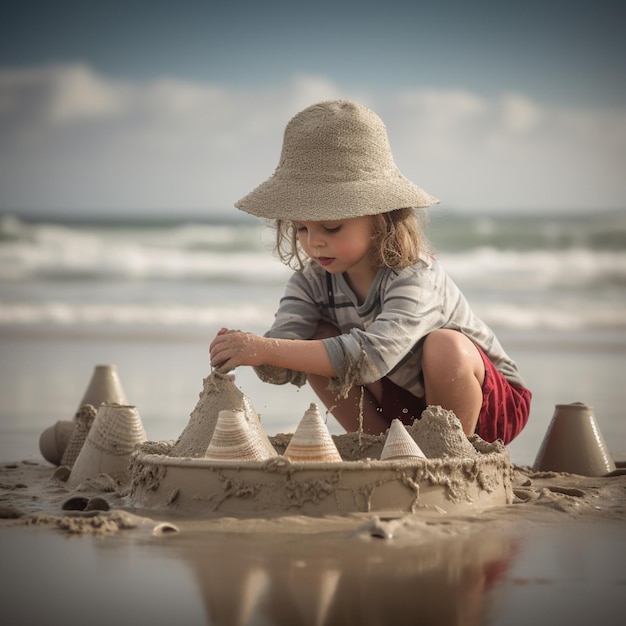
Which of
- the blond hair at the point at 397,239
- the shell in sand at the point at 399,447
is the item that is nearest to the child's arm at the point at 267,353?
the shell in sand at the point at 399,447

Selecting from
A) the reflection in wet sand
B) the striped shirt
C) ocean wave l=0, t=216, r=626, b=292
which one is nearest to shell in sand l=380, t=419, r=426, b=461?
the striped shirt

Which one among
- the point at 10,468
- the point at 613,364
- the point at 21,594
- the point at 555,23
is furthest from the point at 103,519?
the point at 555,23

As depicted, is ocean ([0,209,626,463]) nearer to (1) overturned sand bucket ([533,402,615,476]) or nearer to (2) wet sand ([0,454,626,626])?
(1) overturned sand bucket ([533,402,615,476])

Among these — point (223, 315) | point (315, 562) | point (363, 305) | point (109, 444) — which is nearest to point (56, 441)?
point (109, 444)

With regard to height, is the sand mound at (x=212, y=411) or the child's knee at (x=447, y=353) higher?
the child's knee at (x=447, y=353)

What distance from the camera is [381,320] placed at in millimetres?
3213

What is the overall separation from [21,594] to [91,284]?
40.5 feet

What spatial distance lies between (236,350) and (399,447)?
57 centimetres

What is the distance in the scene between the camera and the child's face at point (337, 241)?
3371mm

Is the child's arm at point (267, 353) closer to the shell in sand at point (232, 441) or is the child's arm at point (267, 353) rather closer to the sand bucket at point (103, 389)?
the shell in sand at point (232, 441)

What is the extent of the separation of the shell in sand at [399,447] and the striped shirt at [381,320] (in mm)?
304

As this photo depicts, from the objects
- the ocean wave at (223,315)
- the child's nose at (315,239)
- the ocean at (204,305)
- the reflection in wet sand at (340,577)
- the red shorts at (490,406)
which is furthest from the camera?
the ocean wave at (223,315)

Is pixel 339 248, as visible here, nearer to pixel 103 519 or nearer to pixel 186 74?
pixel 103 519

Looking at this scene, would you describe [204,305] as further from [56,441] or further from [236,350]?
[236,350]
